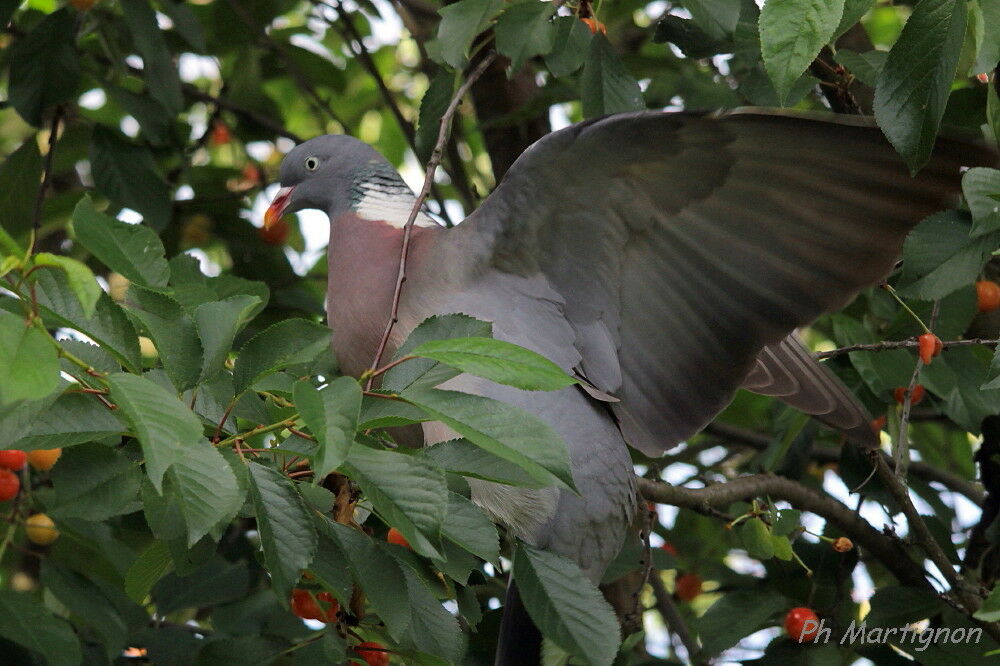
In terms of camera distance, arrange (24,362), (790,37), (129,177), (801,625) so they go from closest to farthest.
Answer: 1. (24,362)
2. (790,37)
3. (801,625)
4. (129,177)

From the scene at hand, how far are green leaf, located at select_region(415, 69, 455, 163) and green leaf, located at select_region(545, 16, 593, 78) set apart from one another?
272mm

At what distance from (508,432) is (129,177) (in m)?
2.00

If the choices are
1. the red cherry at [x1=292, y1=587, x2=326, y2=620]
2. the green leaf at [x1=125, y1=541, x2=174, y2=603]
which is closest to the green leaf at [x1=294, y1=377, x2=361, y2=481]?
the green leaf at [x1=125, y1=541, x2=174, y2=603]

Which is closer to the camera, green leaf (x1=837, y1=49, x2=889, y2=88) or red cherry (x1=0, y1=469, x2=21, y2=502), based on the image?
red cherry (x1=0, y1=469, x2=21, y2=502)

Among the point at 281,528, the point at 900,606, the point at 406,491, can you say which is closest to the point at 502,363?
the point at 406,491

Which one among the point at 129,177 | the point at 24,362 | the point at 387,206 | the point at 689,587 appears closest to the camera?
the point at 24,362

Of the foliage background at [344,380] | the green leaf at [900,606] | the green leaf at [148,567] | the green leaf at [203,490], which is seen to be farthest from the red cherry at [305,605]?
the green leaf at [900,606]

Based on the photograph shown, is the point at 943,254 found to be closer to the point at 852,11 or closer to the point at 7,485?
the point at 852,11

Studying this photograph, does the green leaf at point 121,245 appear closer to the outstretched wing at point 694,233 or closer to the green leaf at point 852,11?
the outstretched wing at point 694,233

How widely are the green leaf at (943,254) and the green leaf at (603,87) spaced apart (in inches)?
23.8

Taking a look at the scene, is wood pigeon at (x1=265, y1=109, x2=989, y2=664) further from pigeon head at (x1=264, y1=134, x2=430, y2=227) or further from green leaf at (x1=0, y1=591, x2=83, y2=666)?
green leaf at (x1=0, y1=591, x2=83, y2=666)

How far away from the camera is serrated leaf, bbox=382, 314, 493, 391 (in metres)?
1.47

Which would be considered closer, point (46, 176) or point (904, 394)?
point (904, 394)

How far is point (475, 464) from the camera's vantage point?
1.53 m
